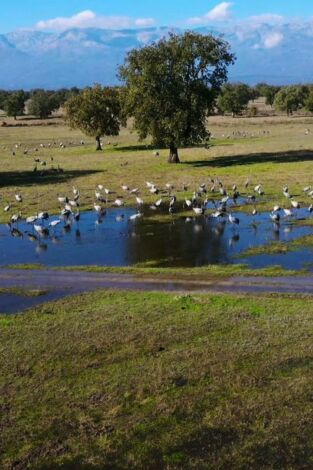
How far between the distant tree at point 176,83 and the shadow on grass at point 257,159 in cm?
322

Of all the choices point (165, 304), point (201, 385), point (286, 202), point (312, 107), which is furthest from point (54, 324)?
point (312, 107)

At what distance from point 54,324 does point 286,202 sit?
73.4 feet

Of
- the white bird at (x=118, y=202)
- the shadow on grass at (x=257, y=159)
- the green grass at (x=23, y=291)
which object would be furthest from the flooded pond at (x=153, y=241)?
the shadow on grass at (x=257, y=159)

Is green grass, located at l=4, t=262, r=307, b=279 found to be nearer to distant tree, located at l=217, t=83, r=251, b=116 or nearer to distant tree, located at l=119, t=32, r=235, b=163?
distant tree, located at l=119, t=32, r=235, b=163

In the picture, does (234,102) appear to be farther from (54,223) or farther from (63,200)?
(54,223)

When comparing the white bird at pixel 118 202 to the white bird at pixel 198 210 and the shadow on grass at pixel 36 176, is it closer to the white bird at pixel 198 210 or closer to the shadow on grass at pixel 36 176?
the white bird at pixel 198 210

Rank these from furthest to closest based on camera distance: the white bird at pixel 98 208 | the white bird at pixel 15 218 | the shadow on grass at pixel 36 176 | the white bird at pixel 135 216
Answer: the shadow on grass at pixel 36 176
the white bird at pixel 98 208
the white bird at pixel 135 216
the white bird at pixel 15 218

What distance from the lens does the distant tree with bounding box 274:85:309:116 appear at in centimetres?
12656

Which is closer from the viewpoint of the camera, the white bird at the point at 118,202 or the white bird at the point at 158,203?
the white bird at the point at 158,203

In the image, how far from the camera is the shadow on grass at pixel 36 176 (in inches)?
1972

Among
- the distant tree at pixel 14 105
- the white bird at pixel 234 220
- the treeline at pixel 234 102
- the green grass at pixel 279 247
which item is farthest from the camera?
the distant tree at pixel 14 105

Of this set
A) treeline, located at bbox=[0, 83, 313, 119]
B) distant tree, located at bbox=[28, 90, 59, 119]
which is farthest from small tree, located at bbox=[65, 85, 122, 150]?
distant tree, located at bbox=[28, 90, 59, 119]

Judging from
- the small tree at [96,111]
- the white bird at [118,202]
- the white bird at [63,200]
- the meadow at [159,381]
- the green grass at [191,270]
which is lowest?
the meadow at [159,381]

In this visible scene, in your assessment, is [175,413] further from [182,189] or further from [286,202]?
[182,189]
